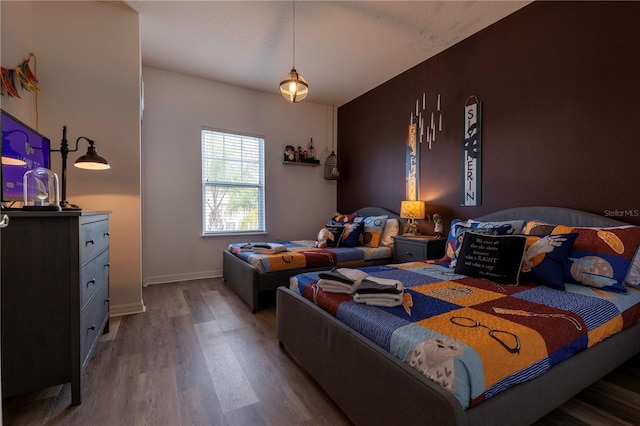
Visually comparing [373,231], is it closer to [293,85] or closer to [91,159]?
[293,85]

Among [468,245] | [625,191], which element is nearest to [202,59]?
[468,245]

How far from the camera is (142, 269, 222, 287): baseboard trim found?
12.6 feet

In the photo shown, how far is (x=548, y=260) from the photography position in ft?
6.24

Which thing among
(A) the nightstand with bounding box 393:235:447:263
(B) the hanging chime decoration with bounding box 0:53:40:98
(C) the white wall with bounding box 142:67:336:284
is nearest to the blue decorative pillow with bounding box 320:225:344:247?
(A) the nightstand with bounding box 393:235:447:263

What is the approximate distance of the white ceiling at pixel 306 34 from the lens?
2.65 metres

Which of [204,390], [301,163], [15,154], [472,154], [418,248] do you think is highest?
[301,163]

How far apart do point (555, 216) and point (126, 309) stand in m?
3.97

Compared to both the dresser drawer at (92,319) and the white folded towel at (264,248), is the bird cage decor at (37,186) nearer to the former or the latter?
the dresser drawer at (92,319)

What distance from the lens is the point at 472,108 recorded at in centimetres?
307

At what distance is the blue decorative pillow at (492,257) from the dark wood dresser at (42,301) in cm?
245

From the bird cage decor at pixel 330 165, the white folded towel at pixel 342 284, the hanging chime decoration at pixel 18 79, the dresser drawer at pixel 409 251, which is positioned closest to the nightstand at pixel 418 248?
the dresser drawer at pixel 409 251

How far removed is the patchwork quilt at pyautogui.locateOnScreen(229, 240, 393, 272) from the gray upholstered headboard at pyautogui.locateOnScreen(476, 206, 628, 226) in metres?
1.32

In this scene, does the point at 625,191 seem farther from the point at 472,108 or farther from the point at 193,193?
the point at 193,193

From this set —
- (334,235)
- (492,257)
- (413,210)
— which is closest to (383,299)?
(492,257)
